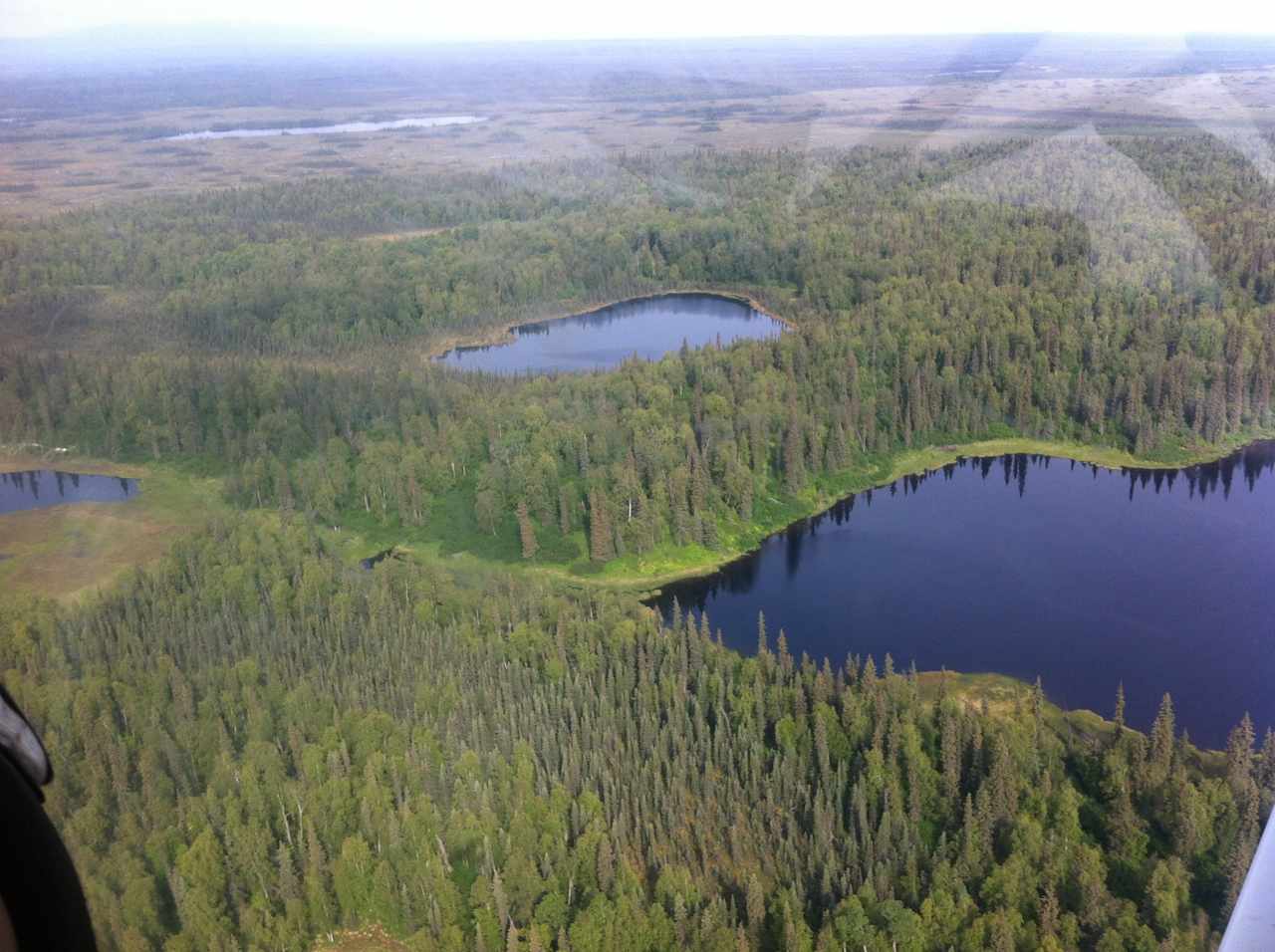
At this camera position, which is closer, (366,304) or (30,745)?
(30,745)

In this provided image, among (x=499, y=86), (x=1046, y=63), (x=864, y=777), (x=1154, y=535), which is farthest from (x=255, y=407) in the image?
(x=499, y=86)

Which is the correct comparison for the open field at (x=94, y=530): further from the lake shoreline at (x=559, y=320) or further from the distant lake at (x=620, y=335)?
the lake shoreline at (x=559, y=320)

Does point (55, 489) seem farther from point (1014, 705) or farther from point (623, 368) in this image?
point (623, 368)

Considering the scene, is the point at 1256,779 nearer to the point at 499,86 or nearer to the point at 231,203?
the point at 231,203

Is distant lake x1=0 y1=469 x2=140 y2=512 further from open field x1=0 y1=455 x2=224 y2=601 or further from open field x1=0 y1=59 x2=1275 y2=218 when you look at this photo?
open field x1=0 y1=59 x2=1275 y2=218

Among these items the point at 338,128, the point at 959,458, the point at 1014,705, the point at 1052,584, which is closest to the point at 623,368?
the point at 959,458

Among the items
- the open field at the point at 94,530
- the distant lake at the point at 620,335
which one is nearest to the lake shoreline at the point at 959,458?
the distant lake at the point at 620,335

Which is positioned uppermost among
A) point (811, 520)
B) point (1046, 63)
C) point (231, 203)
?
point (1046, 63)
